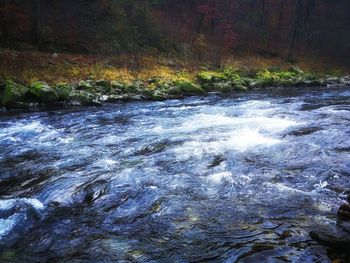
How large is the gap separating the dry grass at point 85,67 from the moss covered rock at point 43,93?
6.60 ft

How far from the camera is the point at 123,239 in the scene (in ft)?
16.4

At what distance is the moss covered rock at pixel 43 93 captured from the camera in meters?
14.9

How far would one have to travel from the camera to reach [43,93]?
1499 centimetres

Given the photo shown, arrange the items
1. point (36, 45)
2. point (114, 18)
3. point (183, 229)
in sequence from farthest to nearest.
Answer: point (114, 18) < point (36, 45) < point (183, 229)

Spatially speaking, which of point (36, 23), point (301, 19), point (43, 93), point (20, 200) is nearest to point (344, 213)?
point (20, 200)

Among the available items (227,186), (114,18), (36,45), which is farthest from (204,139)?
(114,18)

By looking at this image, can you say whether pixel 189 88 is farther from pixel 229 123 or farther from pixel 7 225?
pixel 7 225

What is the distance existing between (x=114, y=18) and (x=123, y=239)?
82.0ft

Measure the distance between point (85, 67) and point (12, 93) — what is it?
671 centimetres

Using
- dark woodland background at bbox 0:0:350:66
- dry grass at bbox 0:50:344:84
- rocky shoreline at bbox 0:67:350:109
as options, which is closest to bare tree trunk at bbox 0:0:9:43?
dark woodland background at bbox 0:0:350:66

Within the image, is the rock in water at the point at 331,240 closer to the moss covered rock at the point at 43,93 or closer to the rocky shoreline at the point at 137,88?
the rocky shoreline at the point at 137,88

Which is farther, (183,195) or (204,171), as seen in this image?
(204,171)

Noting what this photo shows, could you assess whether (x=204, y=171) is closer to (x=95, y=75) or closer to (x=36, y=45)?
(x=95, y=75)

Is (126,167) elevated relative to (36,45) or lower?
lower
